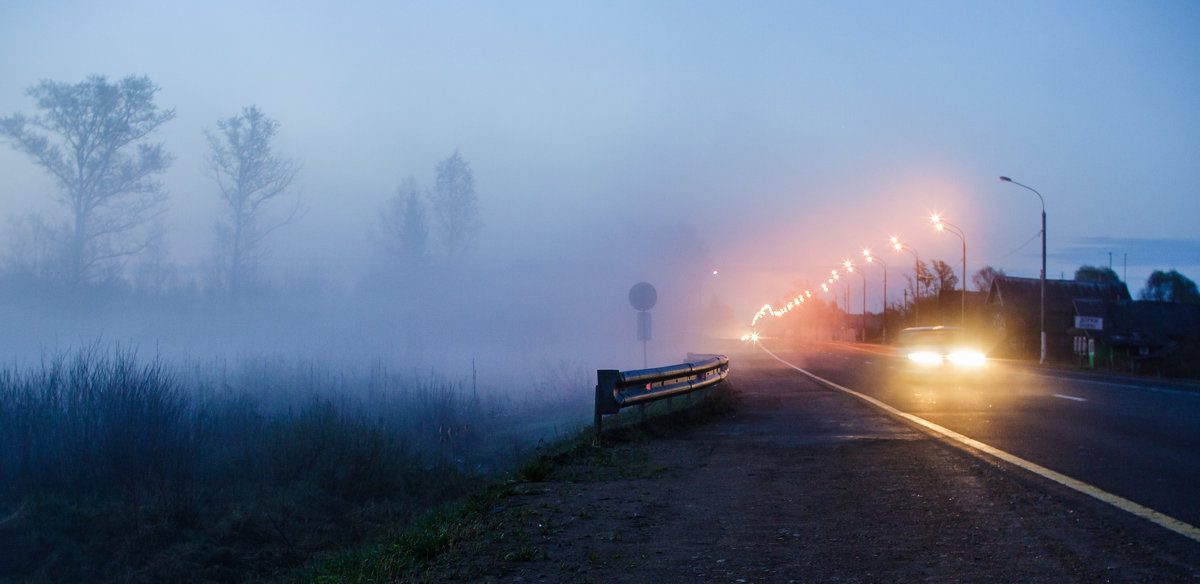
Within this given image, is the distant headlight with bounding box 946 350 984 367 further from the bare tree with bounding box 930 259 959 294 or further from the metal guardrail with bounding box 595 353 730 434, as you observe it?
the bare tree with bounding box 930 259 959 294

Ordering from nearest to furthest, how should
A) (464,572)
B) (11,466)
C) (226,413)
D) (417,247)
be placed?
(464,572) < (11,466) < (226,413) < (417,247)

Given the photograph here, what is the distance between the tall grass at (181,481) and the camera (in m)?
9.05

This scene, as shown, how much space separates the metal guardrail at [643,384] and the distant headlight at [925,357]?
18.9 meters

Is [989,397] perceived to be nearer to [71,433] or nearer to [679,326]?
[71,433]

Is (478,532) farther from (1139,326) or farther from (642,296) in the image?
(1139,326)

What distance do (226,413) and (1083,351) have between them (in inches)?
2187

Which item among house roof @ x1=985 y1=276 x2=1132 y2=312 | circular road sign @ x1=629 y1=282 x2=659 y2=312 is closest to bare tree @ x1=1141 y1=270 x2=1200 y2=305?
house roof @ x1=985 y1=276 x2=1132 y2=312

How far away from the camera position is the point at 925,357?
33906 millimetres

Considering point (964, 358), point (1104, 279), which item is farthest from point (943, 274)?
point (964, 358)

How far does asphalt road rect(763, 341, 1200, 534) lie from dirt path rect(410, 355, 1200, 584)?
0.96 m

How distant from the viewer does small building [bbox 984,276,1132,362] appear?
231ft

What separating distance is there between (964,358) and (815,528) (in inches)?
1268

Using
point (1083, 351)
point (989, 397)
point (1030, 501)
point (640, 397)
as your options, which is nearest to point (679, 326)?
point (1083, 351)

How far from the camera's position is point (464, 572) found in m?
4.95
